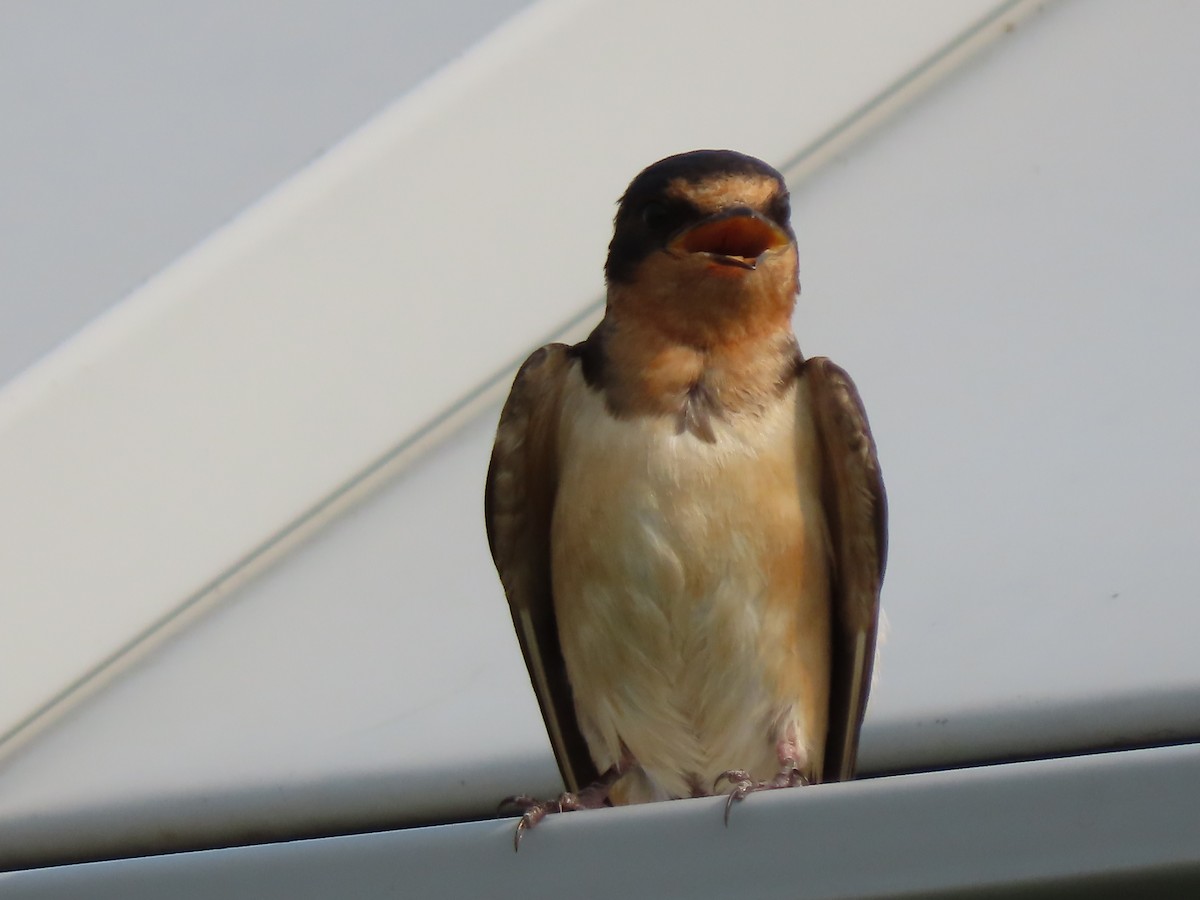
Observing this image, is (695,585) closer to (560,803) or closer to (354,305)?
(560,803)

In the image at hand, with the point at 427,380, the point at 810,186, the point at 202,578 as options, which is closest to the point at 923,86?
the point at 810,186

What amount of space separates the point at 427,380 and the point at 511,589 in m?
0.49

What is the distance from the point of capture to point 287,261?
6.00ft

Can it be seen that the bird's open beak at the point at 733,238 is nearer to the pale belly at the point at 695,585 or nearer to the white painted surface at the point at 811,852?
the pale belly at the point at 695,585

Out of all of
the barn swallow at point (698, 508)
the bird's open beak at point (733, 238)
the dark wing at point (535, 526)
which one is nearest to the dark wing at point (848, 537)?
the barn swallow at point (698, 508)

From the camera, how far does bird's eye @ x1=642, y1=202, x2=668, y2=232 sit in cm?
140

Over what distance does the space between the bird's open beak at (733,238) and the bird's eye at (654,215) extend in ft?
0.08

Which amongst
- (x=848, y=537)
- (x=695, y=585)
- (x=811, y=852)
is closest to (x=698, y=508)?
(x=695, y=585)

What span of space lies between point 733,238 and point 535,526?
13.3 inches

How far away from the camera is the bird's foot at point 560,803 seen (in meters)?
0.82

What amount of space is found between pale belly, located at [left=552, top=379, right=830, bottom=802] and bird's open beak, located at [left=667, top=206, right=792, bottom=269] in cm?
14

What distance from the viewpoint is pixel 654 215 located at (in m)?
1.41

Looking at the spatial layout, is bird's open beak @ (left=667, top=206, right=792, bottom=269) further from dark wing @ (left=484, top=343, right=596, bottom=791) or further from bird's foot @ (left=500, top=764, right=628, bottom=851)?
bird's foot @ (left=500, top=764, right=628, bottom=851)

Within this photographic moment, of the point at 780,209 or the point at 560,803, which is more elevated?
the point at 780,209
